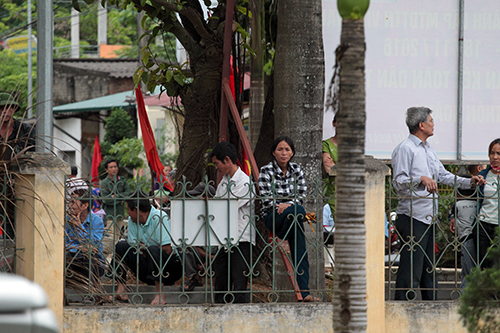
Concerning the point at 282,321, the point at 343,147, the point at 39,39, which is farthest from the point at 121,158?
the point at 343,147

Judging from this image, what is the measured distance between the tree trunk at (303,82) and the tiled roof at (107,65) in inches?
861

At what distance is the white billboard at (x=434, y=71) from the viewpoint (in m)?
7.29

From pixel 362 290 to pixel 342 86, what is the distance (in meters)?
1.14

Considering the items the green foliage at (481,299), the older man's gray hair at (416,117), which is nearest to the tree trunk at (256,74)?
the older man's gray hair at (416,117)

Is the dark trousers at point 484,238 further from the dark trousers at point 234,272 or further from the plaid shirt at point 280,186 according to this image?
the dark trousers at point 234,272

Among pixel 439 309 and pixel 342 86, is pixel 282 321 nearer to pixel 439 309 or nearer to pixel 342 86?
pixel 439 309

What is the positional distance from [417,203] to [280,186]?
129cm

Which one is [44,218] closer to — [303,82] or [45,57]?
[45,57]

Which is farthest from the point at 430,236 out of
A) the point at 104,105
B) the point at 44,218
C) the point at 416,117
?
the point at 104,105

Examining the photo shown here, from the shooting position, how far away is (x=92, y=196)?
18.0 feet

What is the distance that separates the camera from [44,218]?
17.8 feet

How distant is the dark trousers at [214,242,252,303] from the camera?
575 cm

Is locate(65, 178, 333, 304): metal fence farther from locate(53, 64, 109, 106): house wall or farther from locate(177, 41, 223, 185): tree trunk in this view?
locate(53, 64, 109, 106): house wall

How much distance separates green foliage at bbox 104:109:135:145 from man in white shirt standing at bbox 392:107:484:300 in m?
18.7
